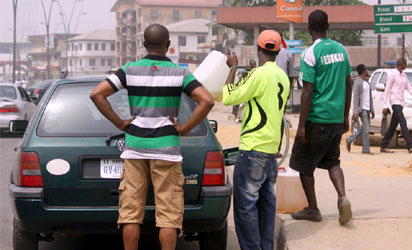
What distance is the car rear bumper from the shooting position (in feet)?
18.5

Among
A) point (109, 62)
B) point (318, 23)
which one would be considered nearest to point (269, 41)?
point (318, 23)

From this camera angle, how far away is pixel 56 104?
6.23 meters

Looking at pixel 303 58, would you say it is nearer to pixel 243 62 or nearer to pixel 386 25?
pixel 386 25

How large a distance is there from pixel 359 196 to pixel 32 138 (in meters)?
4.15

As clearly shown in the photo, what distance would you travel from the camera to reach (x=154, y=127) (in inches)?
201

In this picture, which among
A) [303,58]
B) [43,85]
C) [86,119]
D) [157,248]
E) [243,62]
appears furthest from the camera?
[243,62]

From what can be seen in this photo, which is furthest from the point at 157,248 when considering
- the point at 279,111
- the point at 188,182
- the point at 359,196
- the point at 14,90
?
the point at 14,90

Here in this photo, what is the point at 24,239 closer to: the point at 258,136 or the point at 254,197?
the point at 254,197

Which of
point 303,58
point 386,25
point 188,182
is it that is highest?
point 386,25

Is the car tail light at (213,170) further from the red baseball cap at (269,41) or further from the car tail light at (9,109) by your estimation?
the car tail light at (9,109)

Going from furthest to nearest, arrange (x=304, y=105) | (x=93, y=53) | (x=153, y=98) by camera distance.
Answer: (x=93, y=53) < (x=304, y=105) < (x=153, y=98)

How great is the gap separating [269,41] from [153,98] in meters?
1.23

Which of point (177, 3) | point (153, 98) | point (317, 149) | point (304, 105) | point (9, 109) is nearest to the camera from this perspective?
point (153, 98)

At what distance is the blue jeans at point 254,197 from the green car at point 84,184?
0.12 metres
